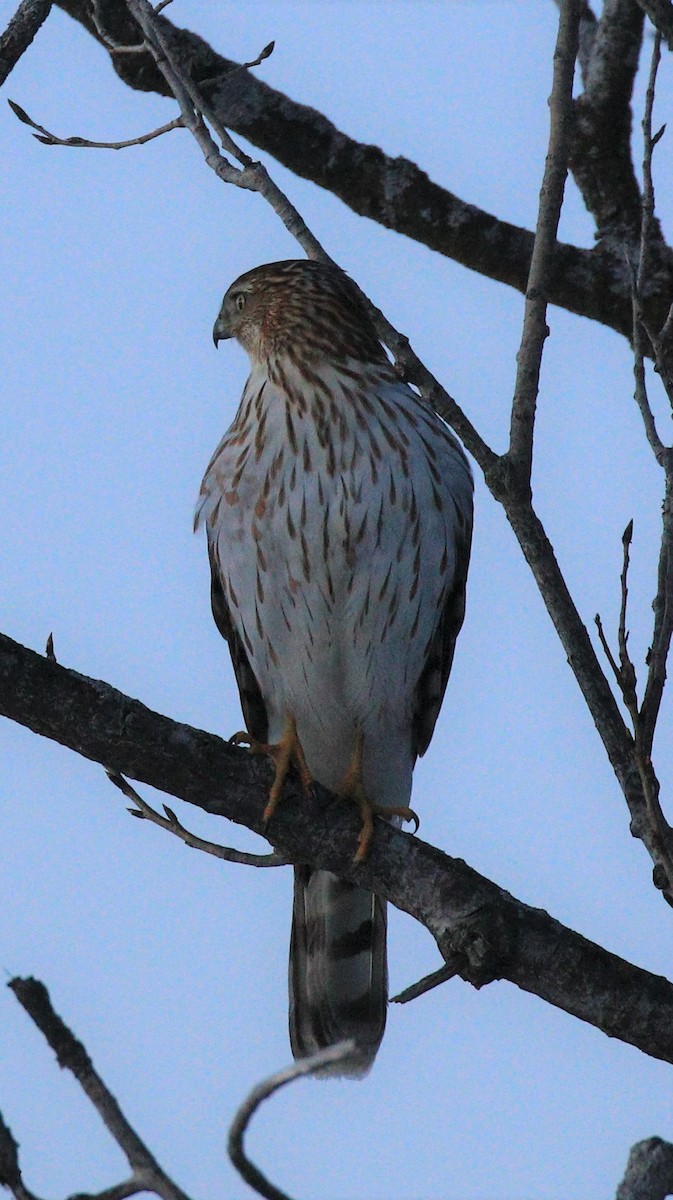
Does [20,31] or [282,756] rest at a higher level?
[20,31]

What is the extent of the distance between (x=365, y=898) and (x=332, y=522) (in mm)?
1330

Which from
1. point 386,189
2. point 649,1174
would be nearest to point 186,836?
point 649,1174

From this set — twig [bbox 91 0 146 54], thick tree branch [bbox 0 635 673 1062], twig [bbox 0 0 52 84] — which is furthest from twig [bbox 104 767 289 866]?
twig [bbox 91 0 146 54]

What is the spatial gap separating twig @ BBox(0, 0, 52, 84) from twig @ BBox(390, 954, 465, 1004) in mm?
2206

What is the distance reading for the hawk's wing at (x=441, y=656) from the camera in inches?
198

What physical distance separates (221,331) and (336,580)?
1.34 m

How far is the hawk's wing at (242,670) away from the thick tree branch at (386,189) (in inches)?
57.6

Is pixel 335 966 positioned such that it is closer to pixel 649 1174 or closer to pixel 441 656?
pixel 441 656

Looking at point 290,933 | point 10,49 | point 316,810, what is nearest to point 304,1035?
point 290,933

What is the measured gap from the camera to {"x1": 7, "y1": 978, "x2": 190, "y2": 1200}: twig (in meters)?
2.21

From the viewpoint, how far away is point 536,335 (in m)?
3.67

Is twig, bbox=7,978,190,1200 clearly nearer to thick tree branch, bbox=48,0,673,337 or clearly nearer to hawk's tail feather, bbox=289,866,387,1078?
hawk's tail feather, bbox=289,866,387,1078

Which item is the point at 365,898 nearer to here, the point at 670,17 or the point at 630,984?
the point at 630,984

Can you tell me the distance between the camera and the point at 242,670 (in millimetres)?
5137
